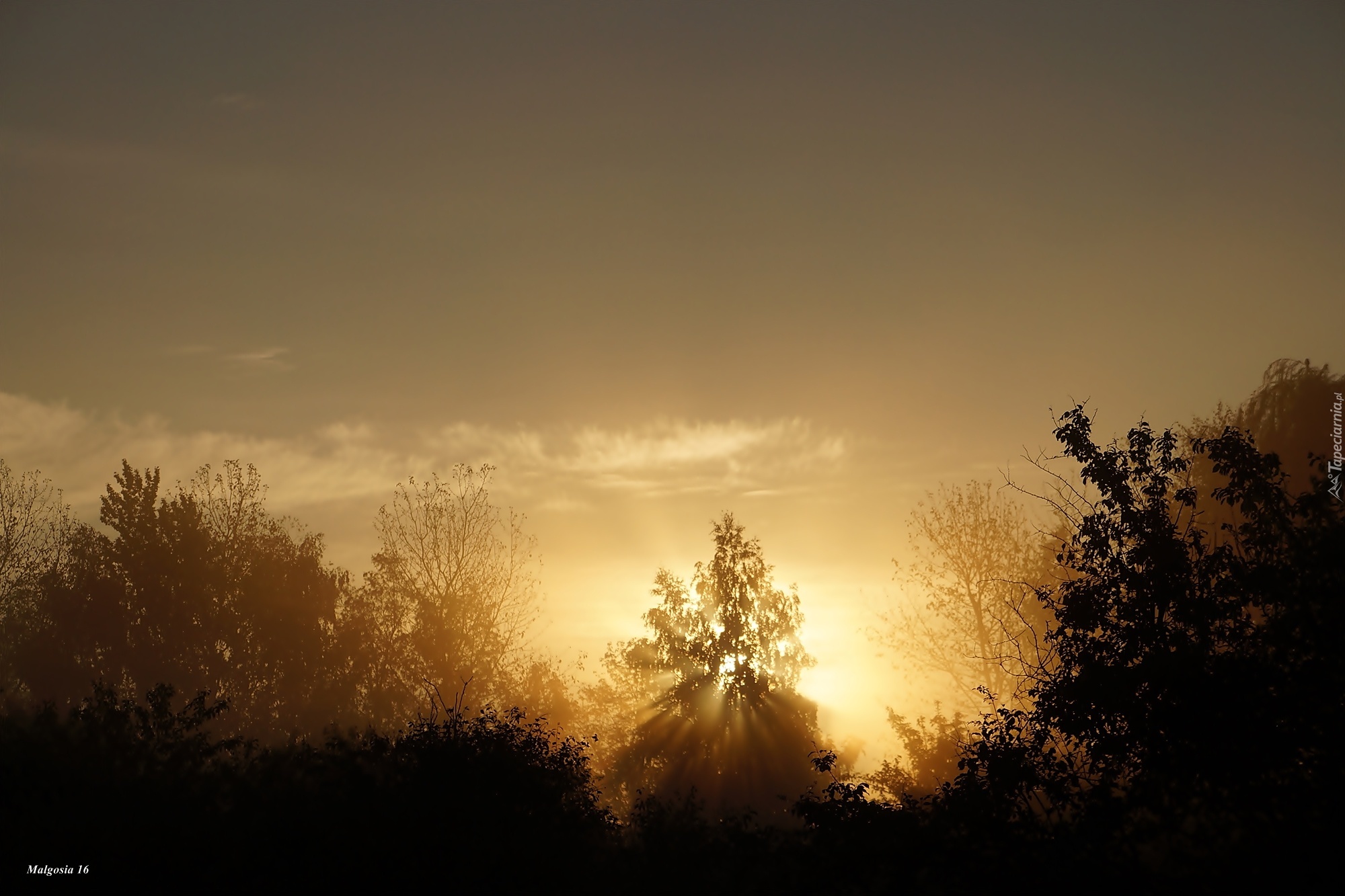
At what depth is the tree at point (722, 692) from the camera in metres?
40.4

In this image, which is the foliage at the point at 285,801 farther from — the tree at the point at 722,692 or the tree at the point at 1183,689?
the tree at the point at 722,692

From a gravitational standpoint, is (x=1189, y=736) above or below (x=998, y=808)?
above

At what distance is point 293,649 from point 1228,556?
55.7 m

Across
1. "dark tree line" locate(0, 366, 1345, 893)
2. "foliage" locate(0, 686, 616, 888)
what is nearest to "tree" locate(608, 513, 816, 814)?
"dark tree line" locate(0, 366, 1345, 893)

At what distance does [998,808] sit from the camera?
51.1 feet

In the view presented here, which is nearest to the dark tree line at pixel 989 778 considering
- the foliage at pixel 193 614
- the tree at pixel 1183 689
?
the tree at pixel 1183 689

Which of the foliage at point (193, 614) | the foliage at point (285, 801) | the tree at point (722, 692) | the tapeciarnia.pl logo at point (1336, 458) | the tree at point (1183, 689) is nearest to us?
the tree at point (1183, 689)

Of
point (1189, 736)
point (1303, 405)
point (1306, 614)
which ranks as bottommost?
point (1189, 736)

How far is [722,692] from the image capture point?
4375 centimetres

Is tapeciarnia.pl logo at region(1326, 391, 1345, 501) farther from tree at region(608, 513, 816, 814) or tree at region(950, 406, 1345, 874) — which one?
tree at region(608, 513, 816, 814)

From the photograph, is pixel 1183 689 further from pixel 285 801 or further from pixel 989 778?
pixel 285 801

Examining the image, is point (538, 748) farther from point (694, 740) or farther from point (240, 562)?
point (240, 562)

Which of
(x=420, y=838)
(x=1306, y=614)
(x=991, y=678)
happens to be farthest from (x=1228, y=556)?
(x=991, y=678)

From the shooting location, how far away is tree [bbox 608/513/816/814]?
40.4 metres
